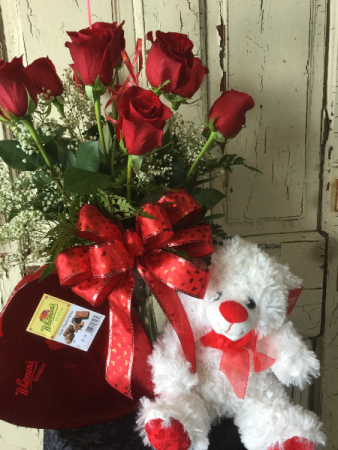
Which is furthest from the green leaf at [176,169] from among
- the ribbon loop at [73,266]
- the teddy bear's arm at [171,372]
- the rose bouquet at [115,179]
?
the teddy bear's arm at [171,372]

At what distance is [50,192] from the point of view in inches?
24.1

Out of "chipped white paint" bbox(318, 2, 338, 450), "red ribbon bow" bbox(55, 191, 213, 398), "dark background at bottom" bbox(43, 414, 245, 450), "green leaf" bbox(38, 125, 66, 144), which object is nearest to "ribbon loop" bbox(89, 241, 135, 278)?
"red ribbon bow" bbox(55, 191, 213, 398)

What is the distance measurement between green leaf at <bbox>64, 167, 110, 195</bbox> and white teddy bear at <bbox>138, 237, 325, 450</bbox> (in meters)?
0.27

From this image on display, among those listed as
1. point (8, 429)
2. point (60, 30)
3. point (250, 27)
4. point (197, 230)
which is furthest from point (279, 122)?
point (8, 429)

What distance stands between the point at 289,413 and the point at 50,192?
1.90 ft

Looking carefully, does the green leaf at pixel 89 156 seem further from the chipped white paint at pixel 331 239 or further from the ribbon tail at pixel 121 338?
the chipped white paint at pixel 331 239

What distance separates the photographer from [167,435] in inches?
21.1

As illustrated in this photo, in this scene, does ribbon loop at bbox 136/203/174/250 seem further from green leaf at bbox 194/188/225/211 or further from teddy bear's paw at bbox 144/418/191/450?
teddy bear's paw at bbox 144/418/191/450

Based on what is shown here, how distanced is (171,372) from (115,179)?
357mm

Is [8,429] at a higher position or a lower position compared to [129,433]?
lower

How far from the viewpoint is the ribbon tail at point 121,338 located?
60 centimetres

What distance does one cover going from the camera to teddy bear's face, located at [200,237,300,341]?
1.91 feet

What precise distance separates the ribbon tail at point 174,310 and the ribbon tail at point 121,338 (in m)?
0.03

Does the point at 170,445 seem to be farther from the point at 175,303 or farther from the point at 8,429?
the point at 8,429
